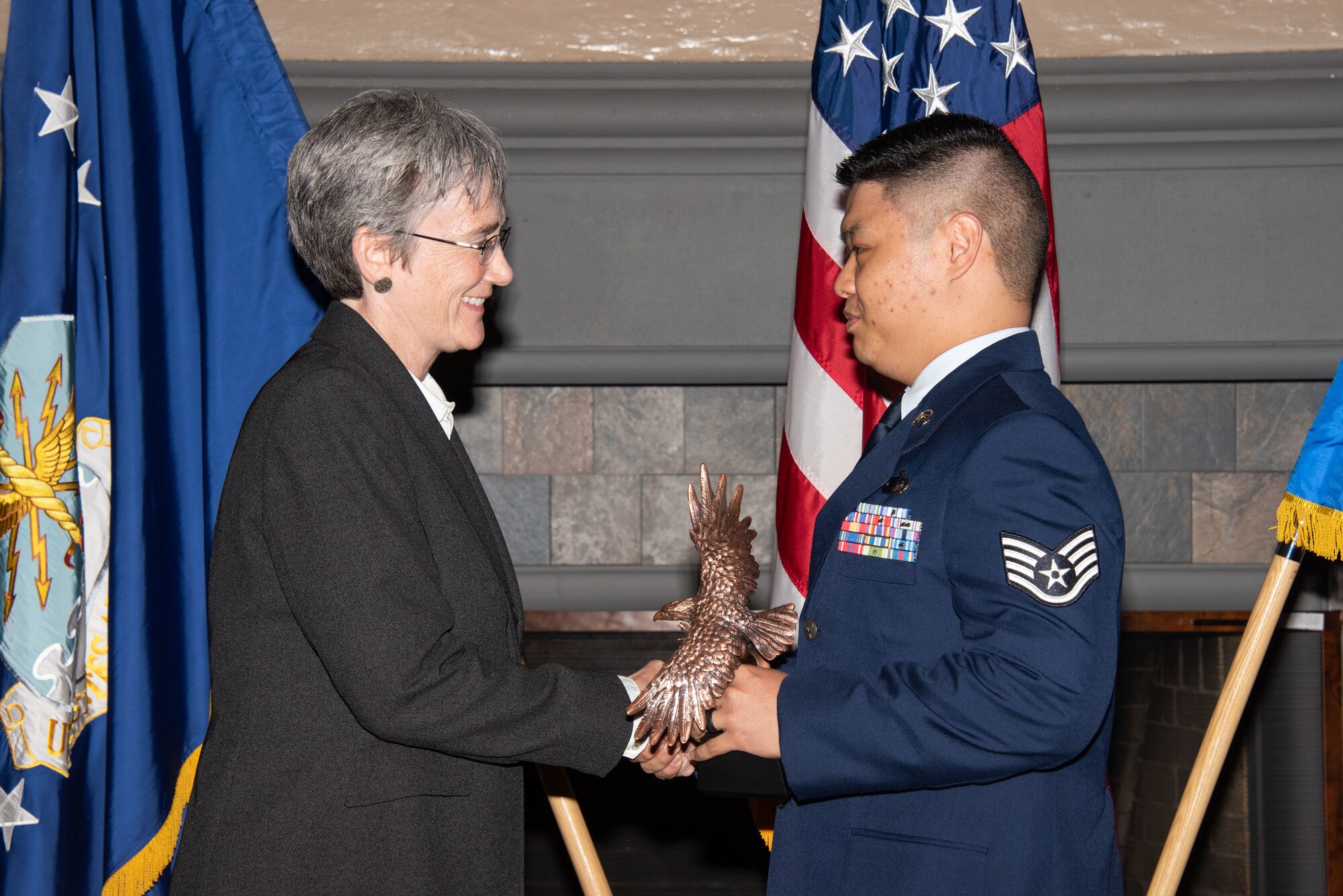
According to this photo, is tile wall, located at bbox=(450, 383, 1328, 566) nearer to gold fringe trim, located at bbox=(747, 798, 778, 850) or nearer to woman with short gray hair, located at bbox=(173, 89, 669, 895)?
gold fringe trim, located at bbox=(747, 798, 778, 850)

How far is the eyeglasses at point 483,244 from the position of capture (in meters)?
1.39

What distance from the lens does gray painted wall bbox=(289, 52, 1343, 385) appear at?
2.55 m

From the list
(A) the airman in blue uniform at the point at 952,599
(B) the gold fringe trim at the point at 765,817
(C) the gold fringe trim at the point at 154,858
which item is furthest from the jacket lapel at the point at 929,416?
(C) the gold fringe trim at the point at 154,858

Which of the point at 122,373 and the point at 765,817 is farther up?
the point at 122,373

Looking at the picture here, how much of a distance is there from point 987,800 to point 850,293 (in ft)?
2.04

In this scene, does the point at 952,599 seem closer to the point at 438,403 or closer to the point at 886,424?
the point at 886,424

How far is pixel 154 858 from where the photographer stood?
5.98 feet

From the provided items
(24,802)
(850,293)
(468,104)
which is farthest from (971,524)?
(468,104)

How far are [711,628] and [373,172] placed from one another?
67cm

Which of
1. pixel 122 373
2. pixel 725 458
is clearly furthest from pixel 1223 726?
pixel 122 373

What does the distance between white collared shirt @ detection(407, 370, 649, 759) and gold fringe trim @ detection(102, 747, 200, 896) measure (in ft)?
2.54

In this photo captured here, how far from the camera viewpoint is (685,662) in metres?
1.34

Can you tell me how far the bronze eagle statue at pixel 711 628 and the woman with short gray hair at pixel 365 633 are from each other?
53 millimetres

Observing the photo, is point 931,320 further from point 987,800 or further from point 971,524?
point 987,800
